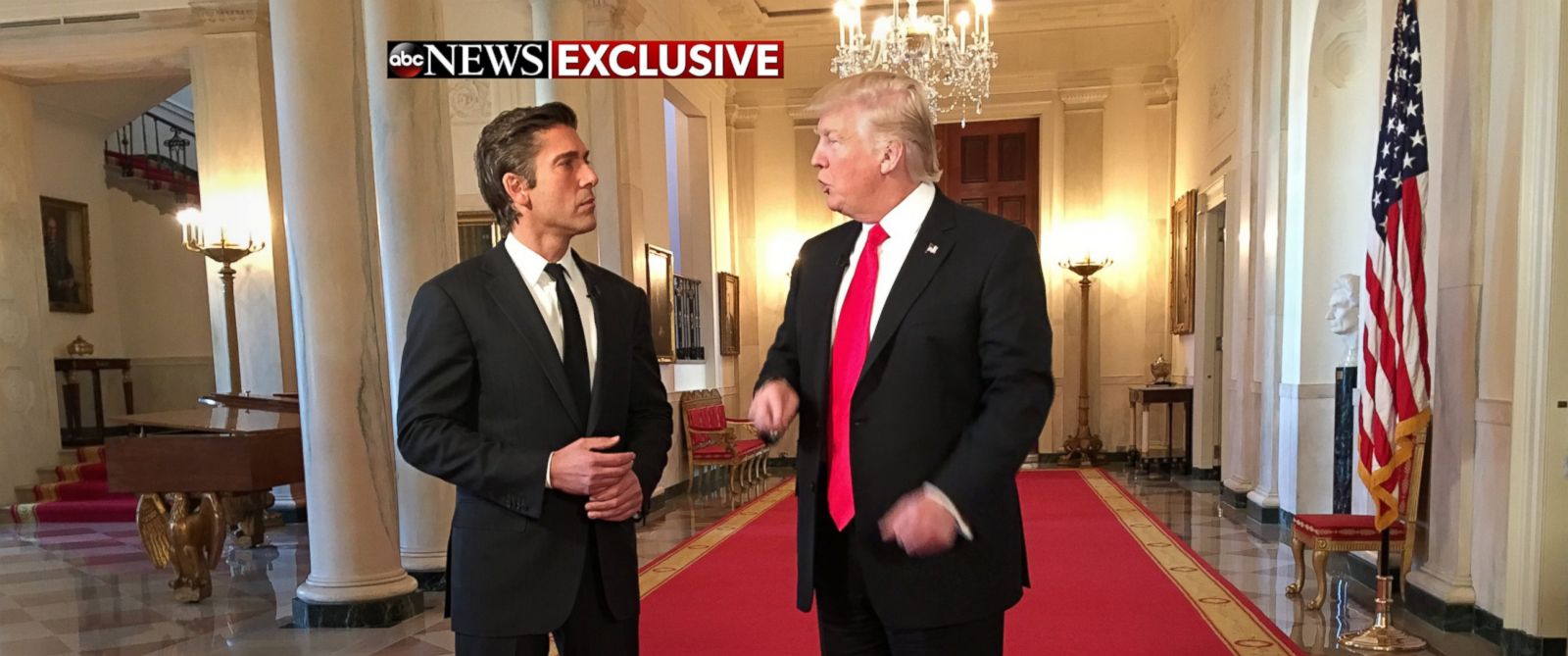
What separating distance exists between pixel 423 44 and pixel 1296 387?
5.99 m

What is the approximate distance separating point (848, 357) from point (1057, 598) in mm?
3864

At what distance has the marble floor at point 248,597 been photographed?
4582 millimetres

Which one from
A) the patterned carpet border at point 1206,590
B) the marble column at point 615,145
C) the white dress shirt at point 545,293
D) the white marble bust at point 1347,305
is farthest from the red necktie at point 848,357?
the marble column at point 615,145

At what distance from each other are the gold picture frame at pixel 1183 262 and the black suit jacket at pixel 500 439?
30.1ft

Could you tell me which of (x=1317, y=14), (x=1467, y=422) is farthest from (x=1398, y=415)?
(x=1317, y=14)

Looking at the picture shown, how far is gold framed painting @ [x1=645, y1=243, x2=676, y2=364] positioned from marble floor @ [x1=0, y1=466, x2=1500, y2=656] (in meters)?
1.68

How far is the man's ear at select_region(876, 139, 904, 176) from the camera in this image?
1725 mm

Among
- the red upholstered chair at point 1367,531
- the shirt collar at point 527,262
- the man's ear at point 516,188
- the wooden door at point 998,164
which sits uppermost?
the wooden door at point 998,164

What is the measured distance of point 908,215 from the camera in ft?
5.83

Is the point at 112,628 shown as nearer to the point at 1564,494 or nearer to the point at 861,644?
the point at 861,644

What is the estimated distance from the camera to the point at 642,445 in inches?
79.8

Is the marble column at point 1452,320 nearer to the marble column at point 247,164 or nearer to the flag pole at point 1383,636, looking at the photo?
the flag pole at point 1383,636

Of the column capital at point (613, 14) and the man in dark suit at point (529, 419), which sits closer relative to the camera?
the man in dark suit at point (529, 419)

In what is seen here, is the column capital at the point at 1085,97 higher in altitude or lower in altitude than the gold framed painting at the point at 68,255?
higher
